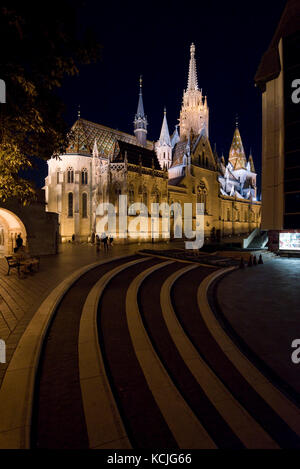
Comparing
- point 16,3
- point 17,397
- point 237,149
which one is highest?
point 237,149

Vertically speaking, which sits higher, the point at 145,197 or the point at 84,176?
the point at 84,176

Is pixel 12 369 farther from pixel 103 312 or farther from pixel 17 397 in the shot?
pixel 103 312

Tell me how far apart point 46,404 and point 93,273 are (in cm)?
861

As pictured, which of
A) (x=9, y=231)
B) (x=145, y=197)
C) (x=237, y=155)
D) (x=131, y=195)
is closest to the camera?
(x=9, y=231)

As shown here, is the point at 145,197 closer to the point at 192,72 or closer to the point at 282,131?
the point at 282,131

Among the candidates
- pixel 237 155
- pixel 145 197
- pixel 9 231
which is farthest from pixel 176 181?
pixel 237 155

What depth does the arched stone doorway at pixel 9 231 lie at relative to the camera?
57.2 feet

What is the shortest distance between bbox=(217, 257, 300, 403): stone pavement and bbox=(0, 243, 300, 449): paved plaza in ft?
0.10

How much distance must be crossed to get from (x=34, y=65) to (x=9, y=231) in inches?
647

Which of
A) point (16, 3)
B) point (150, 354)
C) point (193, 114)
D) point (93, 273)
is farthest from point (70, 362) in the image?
point (193, 114)

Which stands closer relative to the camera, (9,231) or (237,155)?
(9,231)

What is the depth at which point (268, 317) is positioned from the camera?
6289 millimetres

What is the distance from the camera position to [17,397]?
10.2 feet

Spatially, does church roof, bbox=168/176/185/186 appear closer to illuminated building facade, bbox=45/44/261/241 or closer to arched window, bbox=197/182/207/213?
illuminated building facade, bbox=45/44/261/241
